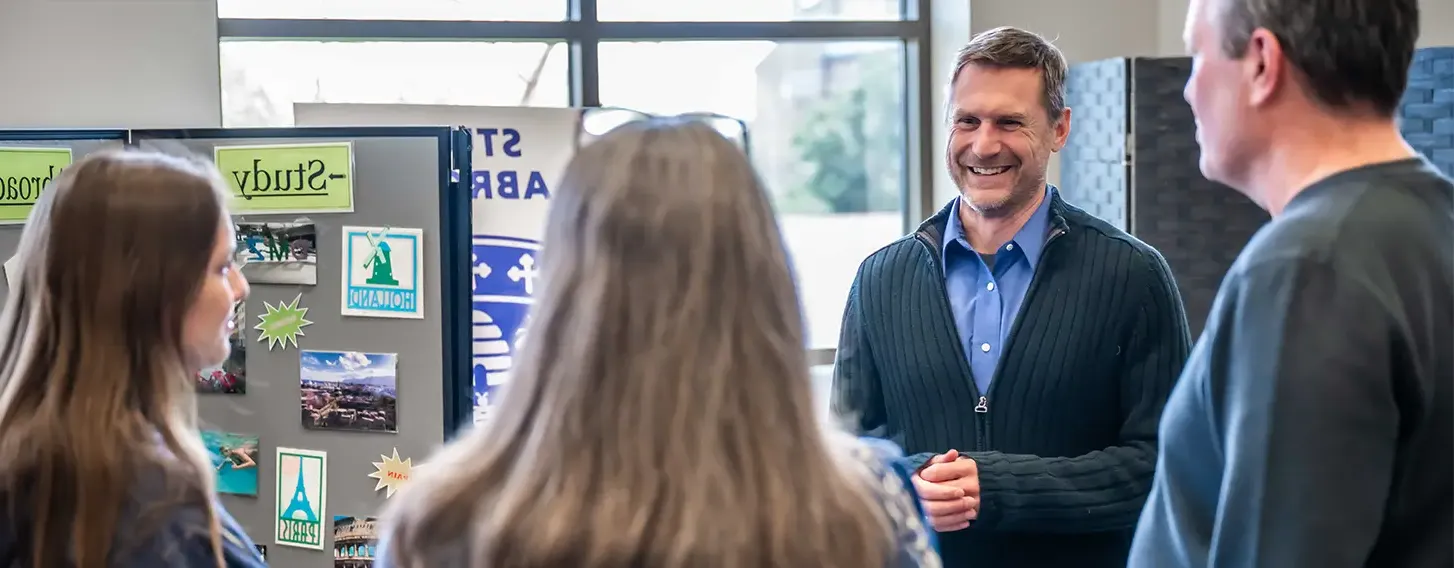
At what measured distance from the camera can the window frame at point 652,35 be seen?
3264 mm

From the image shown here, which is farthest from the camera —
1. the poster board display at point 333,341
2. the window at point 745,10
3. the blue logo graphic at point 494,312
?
the window at point 745,10

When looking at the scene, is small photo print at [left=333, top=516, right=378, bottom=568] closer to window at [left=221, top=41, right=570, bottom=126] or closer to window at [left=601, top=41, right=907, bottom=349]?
window at [left=221, top=41, right=570, bottom=126]

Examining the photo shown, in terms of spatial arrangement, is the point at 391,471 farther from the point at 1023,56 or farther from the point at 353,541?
the point at 1023,56

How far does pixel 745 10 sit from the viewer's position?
11.5ft

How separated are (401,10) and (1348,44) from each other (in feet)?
8.97

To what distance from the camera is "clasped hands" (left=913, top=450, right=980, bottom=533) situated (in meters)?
1.58

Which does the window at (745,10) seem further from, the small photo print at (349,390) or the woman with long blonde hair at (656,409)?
the woman with long blonde hair at (656,409)

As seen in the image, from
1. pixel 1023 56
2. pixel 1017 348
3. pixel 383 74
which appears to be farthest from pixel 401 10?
pixel 1017 348

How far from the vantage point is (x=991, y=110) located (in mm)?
1751

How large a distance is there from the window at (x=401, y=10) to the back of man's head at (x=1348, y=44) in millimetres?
2573

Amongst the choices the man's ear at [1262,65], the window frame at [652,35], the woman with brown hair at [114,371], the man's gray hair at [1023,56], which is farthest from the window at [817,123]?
the man's ear at [1262,65]

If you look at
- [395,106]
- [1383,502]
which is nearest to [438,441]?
[395,106]

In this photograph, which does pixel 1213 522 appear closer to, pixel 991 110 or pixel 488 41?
pixel 991 110

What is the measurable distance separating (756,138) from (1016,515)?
2105 mm
